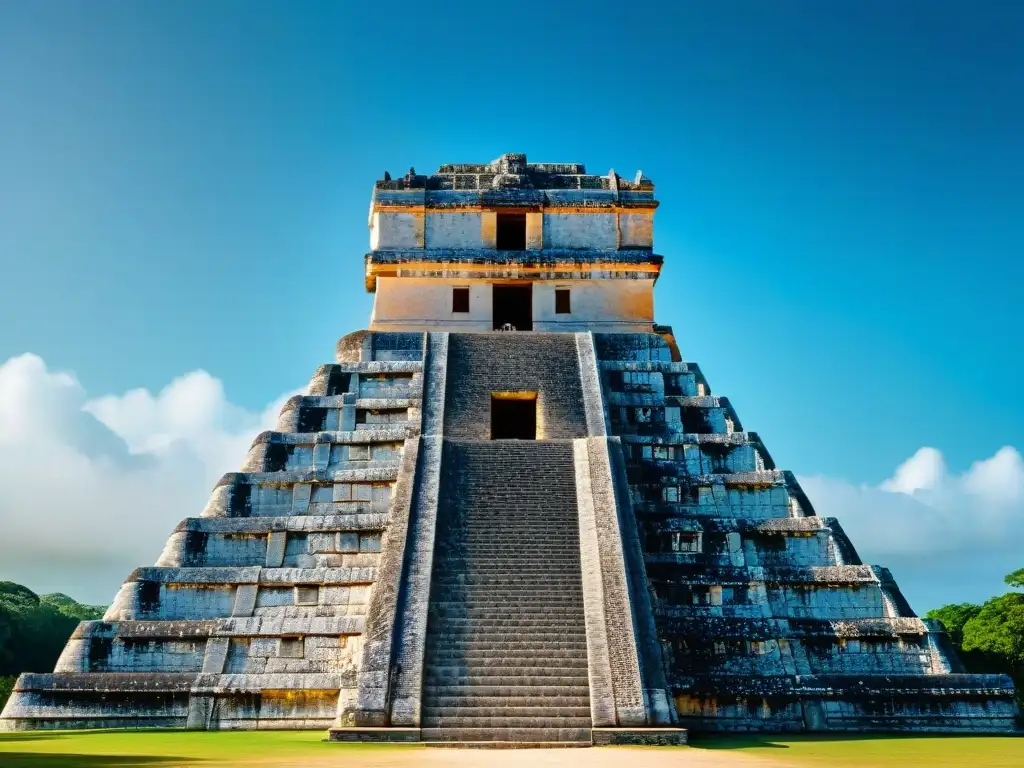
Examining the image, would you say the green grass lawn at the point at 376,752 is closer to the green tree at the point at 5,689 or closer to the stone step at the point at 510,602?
the stone step at the point at 510,602

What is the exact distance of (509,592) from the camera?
1102 cm

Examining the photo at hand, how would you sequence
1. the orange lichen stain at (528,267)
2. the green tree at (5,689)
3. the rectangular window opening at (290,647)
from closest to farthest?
the rectangular window opening at (290,647) < the green tree at (5,689) < the orange lichen stain at (528,267)

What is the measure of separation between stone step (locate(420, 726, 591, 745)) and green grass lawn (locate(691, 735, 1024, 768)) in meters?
1.10

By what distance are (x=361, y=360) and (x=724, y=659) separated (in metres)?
8.46

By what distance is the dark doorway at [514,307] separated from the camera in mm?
20078

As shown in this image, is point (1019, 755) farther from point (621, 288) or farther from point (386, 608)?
point (621, 288)

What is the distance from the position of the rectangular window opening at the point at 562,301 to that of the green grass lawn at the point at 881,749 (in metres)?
10.5

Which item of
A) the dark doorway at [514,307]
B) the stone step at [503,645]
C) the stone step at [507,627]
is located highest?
the dark doorway at [514,307]

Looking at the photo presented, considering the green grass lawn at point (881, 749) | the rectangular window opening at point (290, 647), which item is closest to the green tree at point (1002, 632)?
the green grass lawn at point (881, 749)

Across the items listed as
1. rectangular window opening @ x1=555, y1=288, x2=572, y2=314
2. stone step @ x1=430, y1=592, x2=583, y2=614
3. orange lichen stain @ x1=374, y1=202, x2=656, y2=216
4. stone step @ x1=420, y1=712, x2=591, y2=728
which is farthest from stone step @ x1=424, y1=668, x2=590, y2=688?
orange lichen stain @ x1=374, y1=202, x2=656, y2=216

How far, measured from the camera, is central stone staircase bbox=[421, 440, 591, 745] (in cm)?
924

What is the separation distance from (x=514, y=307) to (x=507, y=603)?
1066 cm

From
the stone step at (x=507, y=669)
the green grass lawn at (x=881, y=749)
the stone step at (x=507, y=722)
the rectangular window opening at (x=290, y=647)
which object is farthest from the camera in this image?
the rectangular window opening at (x=290, y=647)

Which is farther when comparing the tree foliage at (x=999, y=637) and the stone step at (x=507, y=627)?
the tree foliage at (x=999, y=637)
